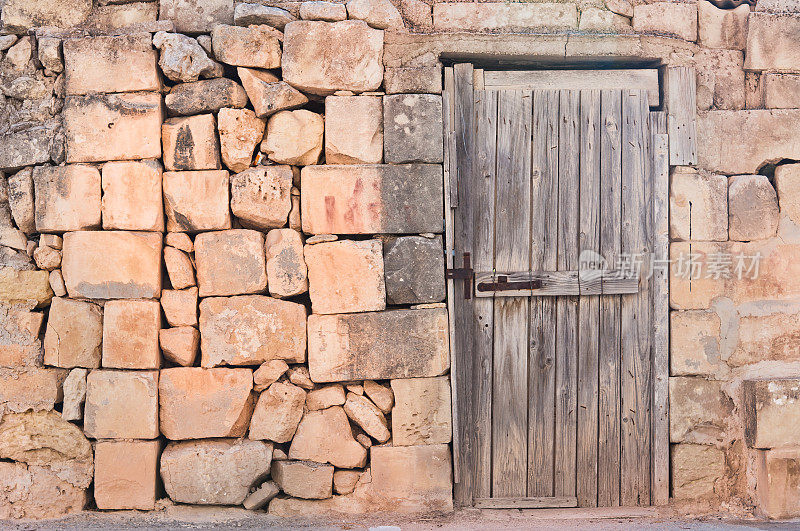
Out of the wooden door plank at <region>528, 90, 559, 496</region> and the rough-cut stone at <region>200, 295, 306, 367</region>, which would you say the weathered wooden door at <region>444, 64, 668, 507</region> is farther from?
the rough-cut stone at <region>200, 295, 306, 367</region>

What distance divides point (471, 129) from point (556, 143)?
529 millimetres

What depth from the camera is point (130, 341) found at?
11.0ft

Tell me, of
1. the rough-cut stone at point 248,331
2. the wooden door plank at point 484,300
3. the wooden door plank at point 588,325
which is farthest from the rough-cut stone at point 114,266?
the wooden door plank at point 588,325

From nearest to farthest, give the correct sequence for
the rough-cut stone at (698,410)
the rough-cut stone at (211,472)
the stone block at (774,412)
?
the rough-cut stone at (211,472), the stone block at (774,412), the rough-cut stone at (698,410)

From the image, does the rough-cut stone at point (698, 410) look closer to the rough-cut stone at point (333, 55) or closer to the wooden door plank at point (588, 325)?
the wooden door plank at point (588, 325)

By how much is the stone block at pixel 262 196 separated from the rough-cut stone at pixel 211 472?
1.30 meters

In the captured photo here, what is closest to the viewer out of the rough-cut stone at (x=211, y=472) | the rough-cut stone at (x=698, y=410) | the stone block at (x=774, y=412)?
the rough-cut stone at (x=211, y=472)

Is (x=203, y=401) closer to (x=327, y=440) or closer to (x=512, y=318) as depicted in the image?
(x=327, y=440)

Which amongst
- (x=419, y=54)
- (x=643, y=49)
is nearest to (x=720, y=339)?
(x=643, y=49)

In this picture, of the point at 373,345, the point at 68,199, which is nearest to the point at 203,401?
the point at 373,345

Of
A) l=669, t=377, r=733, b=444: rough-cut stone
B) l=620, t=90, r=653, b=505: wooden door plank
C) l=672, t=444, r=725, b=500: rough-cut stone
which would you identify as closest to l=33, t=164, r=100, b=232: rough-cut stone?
l=620, t=90, r=653, b=505: wooden door plank

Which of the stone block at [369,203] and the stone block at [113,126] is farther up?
the stone block at [113,126]

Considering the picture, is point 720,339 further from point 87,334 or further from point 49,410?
point 49,410

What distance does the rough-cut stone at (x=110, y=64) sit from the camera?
342cm
